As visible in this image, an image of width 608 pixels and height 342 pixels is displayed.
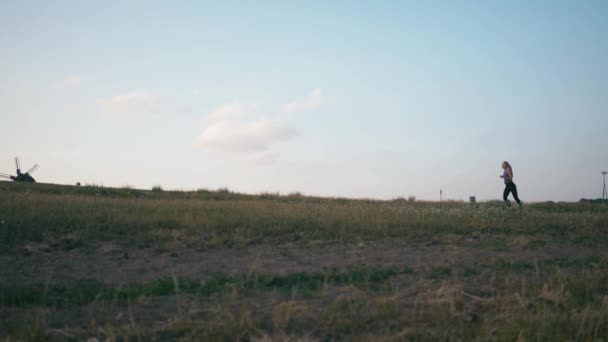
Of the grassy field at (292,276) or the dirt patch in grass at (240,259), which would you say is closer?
the grassy field at (292,276)

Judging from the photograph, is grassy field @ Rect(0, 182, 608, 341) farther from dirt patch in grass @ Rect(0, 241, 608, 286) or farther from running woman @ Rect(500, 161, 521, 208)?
running woman @ Rect(500, 161, 521, 208)

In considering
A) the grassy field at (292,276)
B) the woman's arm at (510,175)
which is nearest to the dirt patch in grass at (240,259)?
the grassy field at (292,276)

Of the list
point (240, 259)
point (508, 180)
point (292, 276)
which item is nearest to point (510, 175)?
point (508, 180)

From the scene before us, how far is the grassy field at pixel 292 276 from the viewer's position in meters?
4.61

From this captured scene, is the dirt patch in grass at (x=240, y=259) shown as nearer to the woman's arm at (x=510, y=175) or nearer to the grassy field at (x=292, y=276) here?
the grassy field at (x=292, y=276)

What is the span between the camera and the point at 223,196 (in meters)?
24.9

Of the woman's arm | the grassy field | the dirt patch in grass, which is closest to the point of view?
the grassy field

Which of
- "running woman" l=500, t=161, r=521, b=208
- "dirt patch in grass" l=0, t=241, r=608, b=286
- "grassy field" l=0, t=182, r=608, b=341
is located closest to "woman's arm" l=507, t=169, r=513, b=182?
"running woman" l=500, t=161, r=521, b=208

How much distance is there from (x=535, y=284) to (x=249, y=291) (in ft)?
12.5

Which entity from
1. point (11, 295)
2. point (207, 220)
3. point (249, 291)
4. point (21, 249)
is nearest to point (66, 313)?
point (11, 295)

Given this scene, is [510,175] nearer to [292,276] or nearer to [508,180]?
[508,180]

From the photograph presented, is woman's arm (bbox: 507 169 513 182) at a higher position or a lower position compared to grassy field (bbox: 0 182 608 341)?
higher

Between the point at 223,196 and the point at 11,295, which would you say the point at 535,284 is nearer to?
the point at 11,295

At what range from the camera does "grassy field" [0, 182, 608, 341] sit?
461cm
